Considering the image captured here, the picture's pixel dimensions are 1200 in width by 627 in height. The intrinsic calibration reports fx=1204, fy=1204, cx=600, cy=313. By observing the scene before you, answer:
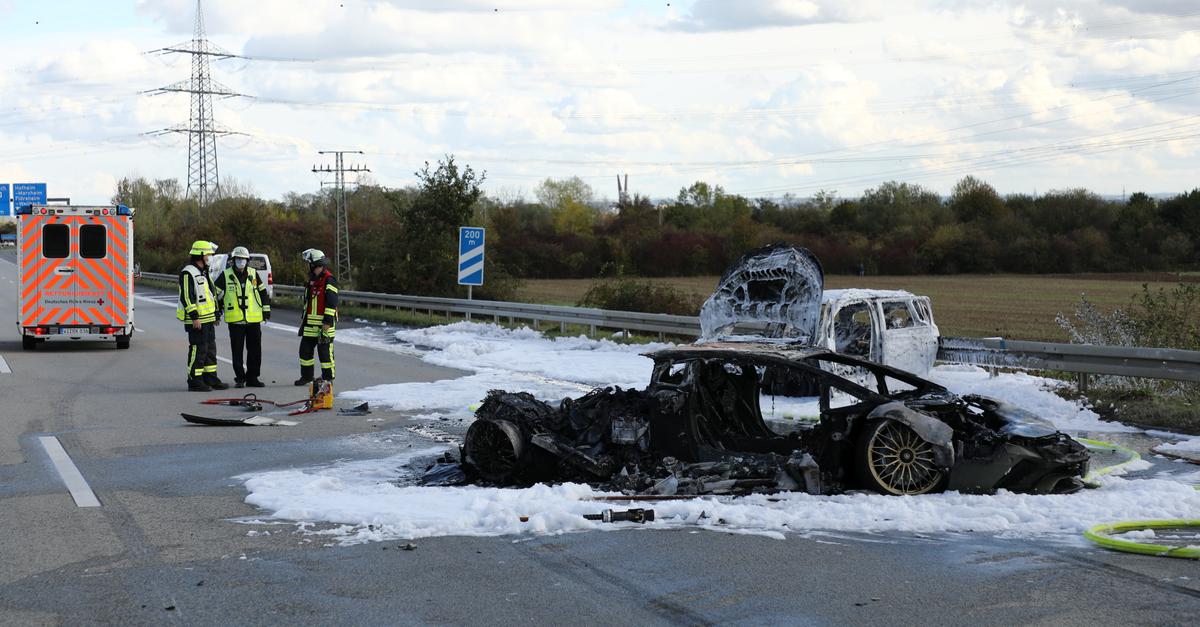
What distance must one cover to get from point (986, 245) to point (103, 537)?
62.6 m

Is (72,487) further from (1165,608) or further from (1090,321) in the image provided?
(1090,321)

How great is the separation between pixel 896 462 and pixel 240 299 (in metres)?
10.8

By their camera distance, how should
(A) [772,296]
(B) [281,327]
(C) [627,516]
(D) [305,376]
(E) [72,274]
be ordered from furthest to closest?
(B) [281,327], (E) [72,274], (D) [305,376], (A) [772,296], (C) [627,516]

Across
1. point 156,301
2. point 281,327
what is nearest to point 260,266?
point 281,327

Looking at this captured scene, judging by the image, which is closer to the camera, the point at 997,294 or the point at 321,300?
the point at 321,300

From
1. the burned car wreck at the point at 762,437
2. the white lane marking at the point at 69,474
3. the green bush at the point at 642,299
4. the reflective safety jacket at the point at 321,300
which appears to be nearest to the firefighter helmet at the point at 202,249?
the reflective safety jacket at the point at 321,300

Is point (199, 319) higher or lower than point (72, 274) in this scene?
lower

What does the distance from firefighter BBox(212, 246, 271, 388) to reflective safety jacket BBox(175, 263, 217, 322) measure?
0.19 meters

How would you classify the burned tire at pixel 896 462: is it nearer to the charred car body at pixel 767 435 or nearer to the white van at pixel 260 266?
the charred car body at pixel 767 435

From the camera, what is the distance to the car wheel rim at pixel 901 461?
805 centimetres

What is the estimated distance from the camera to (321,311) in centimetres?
1478

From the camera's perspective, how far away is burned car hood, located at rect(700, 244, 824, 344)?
1321 centimetres

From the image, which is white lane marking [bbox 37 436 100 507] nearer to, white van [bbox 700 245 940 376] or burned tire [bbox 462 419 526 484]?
burned tire [bbox 462 419 526 484]

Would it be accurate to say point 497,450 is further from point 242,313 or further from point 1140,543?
point 242,313
